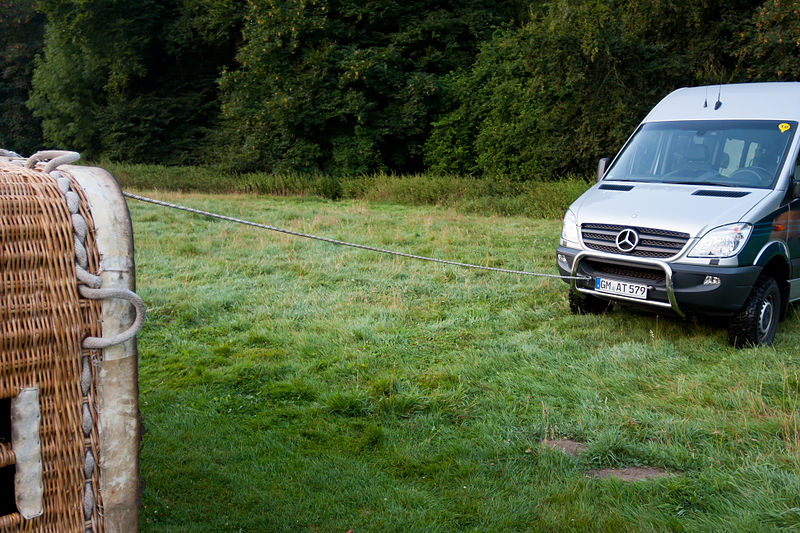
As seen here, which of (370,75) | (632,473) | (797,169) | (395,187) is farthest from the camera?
(370,75)

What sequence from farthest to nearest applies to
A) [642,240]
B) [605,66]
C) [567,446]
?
[605,66] < [642,240] < [567,446]

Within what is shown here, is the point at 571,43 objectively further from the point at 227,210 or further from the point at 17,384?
the point at 17,384

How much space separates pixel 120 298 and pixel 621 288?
5.47 meters

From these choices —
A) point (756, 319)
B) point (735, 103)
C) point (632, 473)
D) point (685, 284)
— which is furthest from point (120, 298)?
point (735, 103)

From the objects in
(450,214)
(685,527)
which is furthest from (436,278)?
(450,214)

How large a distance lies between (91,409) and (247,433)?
282 centimetres

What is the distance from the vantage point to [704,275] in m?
6.18

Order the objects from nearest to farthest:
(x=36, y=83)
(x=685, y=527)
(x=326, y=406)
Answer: (x=685, y=527), (x=326, y=406), (x=36, y=83)

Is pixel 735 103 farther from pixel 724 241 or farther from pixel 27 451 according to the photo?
pixel 27 451

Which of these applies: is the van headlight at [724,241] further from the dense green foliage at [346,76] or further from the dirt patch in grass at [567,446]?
the dense green foliage at [346,76]

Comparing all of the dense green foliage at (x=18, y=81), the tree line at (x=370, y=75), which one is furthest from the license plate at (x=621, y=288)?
the dense green foliage at (x=18, y=81)

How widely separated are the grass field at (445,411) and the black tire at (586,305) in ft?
0.52

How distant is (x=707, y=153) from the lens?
7543 millimetres

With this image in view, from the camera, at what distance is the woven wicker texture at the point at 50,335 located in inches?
74.9
